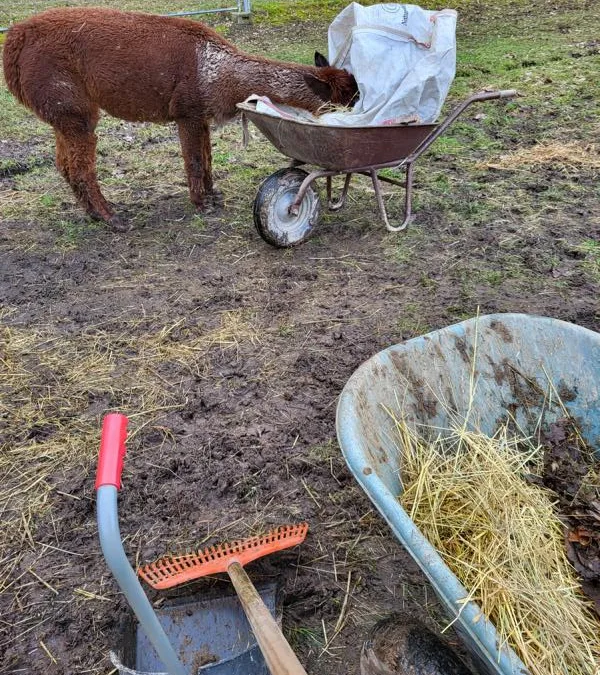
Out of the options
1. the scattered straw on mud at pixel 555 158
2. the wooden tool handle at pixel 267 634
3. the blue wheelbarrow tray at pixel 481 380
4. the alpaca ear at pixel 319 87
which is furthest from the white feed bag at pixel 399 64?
the wooden tool handle at pixel 267 634

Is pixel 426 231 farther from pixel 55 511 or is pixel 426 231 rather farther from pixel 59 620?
pixel 59 620

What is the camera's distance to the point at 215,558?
6.59 feet

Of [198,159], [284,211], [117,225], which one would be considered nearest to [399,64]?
[284,211]

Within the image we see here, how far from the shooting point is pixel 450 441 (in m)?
2.15

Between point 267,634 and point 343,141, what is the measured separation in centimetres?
292

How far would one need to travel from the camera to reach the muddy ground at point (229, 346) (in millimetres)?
2068

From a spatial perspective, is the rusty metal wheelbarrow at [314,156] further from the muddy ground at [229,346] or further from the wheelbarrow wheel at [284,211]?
the muddy ground at [229,346]

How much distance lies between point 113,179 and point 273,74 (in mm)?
2066

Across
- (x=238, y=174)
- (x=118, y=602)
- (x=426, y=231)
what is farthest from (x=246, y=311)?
(x=238, y=174)

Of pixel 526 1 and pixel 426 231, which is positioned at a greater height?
pixel 526 1

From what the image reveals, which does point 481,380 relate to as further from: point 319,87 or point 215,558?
point 319,87

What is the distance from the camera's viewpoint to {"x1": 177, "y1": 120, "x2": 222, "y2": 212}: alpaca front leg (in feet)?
15.1

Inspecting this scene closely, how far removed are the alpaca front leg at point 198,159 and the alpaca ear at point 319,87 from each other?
0.89 metres

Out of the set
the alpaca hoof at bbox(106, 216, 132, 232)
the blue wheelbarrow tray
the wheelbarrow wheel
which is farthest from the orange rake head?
the alpaca hoof at bbox(106, 216, 132, 232)
